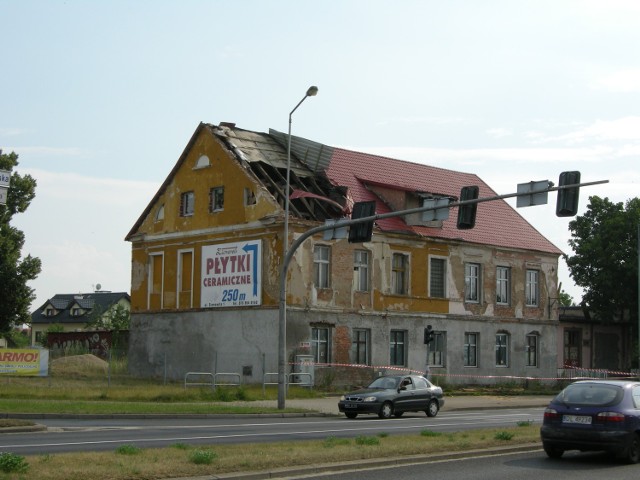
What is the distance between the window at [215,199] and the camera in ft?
154

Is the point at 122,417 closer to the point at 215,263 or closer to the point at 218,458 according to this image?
the point at 218,458

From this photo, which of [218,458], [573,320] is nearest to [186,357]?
[573,320]

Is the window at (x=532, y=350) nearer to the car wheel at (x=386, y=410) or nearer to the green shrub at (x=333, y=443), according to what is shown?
the car wheel at (x=386, y=410)

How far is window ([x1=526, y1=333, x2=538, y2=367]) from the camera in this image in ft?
175

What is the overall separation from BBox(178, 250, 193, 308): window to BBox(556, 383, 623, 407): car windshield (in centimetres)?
3178

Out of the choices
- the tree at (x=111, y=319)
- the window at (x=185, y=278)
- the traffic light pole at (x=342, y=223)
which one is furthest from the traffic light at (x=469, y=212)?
the tree at (x=111, y=319)

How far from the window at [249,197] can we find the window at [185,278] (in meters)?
4.59

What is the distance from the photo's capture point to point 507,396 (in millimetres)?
46000

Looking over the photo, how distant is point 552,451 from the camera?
56.5ft

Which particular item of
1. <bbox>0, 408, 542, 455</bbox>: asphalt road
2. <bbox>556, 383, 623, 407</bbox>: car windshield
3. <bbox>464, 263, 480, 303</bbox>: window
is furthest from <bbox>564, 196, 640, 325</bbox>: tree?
<bbox>556, 383, 623, 407</bbox>: car windshield

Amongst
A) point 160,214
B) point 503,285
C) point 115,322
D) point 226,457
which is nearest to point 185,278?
point 160,214

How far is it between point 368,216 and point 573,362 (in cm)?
3554

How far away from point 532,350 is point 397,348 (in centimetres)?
1009

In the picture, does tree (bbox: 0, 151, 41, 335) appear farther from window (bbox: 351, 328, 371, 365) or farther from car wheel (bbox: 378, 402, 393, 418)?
car wheel (bbox: 378, 402, 393, 418)
